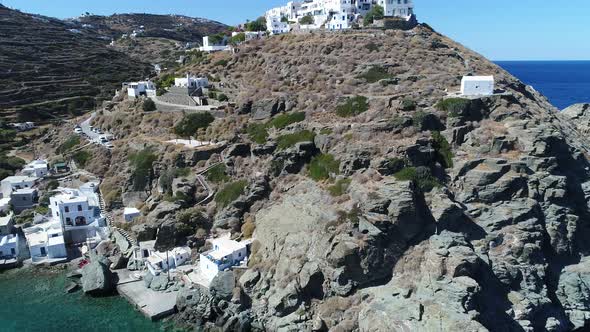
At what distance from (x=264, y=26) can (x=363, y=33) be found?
26.9 m

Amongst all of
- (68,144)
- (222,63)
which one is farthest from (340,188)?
(68,144)

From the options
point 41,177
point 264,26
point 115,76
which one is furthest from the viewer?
point 115,76

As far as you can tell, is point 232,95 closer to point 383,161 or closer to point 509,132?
point 383,161

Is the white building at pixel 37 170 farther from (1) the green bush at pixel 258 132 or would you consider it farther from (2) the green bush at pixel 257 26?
(2) the green bush at pixel 257 26

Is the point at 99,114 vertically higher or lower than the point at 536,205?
higher

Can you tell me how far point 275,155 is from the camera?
46.3 metres

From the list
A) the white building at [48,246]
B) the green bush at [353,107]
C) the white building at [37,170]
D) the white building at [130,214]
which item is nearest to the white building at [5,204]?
the white building at [37,170]

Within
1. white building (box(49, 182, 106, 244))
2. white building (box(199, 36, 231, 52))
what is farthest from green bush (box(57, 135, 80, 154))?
white building (box(199, 36, 231, 52))

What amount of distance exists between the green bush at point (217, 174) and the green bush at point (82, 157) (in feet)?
67.0

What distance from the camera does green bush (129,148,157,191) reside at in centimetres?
5150

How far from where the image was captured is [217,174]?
49156 millimetres

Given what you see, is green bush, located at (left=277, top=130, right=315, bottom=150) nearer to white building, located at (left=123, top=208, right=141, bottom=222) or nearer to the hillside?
the hillside

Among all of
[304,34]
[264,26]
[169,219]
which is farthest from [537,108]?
[264,26]

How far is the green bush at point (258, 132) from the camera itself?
166ft
